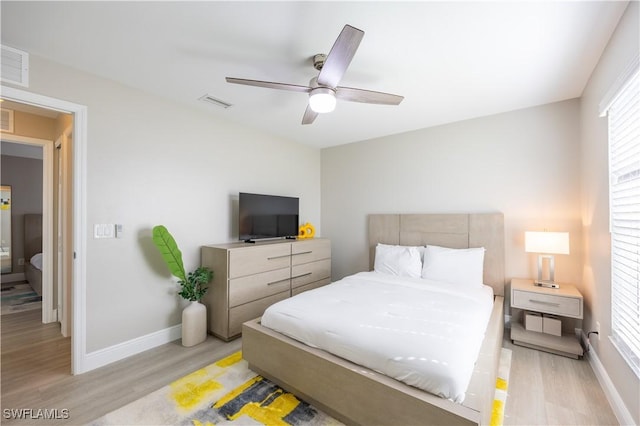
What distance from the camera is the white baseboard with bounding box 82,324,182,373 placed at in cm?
228

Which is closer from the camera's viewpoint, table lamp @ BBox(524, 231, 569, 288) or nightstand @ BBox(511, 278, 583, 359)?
nightstand @ BBox(511, 278, 583, 359)

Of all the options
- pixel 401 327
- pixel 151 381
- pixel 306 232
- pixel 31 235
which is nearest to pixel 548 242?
pixel 401 327

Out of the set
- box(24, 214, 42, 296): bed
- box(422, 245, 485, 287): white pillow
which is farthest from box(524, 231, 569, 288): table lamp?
box(24, 214, 42, 296): bed

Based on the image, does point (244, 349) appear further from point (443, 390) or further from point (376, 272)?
point (376, 272)

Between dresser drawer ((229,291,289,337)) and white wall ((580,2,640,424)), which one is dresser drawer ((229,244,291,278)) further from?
white wall ((580,2,640,424))

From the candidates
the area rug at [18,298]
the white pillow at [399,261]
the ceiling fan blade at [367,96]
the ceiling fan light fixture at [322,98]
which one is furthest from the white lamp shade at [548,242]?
the area rug at [18,298]

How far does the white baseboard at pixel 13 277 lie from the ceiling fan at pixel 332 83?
6587 mm

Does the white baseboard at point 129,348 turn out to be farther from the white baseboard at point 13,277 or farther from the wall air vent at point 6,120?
the white baseboard at point 13,277

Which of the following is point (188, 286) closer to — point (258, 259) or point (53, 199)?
point (258, 259)

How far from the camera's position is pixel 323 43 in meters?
1.86

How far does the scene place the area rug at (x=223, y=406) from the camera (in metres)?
1.67

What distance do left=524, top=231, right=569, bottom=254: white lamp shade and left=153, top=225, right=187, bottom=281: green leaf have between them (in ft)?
11.7

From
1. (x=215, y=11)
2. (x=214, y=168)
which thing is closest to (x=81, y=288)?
(x=214, y=168)

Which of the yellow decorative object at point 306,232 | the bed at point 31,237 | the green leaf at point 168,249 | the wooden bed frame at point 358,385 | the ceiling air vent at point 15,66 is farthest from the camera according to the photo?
the bed at point 31,237
